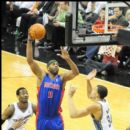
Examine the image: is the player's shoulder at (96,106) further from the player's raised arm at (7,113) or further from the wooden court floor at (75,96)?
the wooden court floor at (75,96)

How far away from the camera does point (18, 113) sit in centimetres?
582

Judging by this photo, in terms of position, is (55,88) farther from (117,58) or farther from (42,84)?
(117,58)

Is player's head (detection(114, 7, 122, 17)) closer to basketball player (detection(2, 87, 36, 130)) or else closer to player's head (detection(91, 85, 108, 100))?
basketball player (detection(2, 87, 36, 130))

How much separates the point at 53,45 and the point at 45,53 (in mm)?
539

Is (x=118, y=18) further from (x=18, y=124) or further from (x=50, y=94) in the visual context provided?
(x=18, y=124)

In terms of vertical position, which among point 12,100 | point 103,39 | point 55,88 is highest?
point 103,39

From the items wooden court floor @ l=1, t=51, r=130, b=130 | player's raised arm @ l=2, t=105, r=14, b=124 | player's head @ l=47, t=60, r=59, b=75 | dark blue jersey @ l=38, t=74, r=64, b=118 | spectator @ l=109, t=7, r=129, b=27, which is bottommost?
wooden court floor @ l=1, t=51, r=130, b=130

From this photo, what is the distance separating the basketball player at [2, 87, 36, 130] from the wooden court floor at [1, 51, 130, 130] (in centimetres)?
147

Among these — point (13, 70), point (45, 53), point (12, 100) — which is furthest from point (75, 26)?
point (45, 53)

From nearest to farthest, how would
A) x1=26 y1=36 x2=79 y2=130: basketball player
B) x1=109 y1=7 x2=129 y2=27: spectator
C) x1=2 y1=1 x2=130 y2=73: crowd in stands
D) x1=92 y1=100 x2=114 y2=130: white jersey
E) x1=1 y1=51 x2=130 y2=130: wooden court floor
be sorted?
1. x1=92 y1=100 x2=114 y2=130: white jersey
2. x1=26 y1=36 x2=79 y2=130: basketball player
3. x1=1 y1=51 x2=130 y2=130: wooden court floor
4. x1=109 y1=7 x2=129 y2=27: spectator
5. x1=2 y1=1 x2=130 y2=73: crowd in stands

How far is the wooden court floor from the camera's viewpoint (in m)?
7.76

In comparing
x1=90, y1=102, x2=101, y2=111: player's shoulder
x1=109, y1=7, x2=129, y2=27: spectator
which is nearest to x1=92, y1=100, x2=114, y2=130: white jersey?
x1=90, y1=102, x2=101, y2=111: player's shoulder

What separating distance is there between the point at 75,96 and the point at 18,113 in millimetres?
3486

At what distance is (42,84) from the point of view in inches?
234
